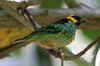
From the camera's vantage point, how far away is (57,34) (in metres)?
1.95

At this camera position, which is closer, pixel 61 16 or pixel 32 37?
pixel 32 37

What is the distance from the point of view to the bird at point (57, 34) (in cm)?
185

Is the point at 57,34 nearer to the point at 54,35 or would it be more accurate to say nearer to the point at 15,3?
the point at 54,35

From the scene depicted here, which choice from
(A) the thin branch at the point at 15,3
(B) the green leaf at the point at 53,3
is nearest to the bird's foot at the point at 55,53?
(A) the thin branch at the point at 15,3

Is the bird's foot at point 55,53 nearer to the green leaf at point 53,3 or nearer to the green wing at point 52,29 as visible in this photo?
the green wing at point 52,29

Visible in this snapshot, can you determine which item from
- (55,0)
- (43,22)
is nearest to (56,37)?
(43,22)

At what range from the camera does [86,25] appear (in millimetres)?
2242

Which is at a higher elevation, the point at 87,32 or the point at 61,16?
A: the point at 61,16

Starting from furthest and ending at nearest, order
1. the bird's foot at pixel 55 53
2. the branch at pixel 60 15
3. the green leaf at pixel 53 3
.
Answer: the green leaf at pixel 53 3 → the branch at pixel 60 15 → the bird's foot at pixel 55 53

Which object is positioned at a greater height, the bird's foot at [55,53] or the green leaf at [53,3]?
the bird's foot at [55,53]

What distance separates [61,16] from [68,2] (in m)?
0.15

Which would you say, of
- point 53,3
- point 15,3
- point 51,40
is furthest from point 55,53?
point 53,3

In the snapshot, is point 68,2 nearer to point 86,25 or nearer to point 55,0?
point 86,25

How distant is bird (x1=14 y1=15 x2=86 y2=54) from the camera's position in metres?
1.85
